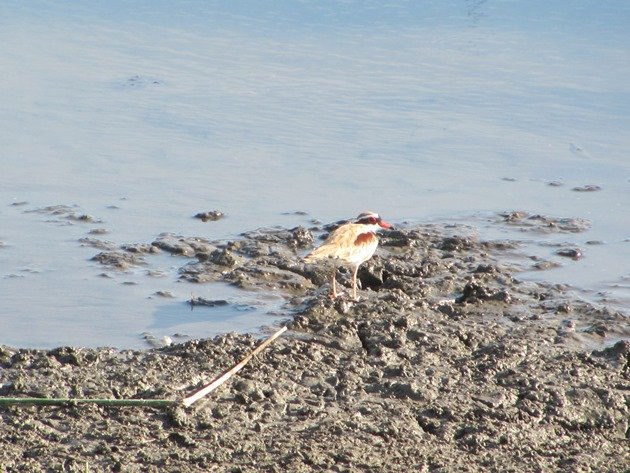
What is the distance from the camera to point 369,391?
6.25 m

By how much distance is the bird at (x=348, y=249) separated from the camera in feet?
26.1

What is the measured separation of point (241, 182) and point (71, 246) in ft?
6.70

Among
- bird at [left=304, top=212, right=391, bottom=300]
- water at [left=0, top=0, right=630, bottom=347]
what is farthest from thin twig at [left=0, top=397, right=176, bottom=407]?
bird at [left=304, top=212, right=391, bottom=300]

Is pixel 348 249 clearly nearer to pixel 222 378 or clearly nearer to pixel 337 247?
pixel 337 247

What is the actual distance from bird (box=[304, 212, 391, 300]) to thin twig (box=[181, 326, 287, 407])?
3.99ft

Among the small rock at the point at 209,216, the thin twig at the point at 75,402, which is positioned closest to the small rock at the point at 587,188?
the small rock at the point at 209,216

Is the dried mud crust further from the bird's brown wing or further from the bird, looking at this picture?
the bird's brown wing

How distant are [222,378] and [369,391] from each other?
828mm

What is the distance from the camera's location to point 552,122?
40.3ft

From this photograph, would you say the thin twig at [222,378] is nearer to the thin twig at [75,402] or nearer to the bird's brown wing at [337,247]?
the thin twig at [75,402]

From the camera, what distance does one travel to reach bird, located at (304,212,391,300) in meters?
7.95

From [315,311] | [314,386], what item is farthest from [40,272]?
[314,386]

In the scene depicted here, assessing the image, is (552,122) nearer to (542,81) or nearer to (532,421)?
(542,81)

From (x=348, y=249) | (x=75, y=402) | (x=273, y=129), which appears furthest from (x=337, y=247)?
(x=273, y=129)
